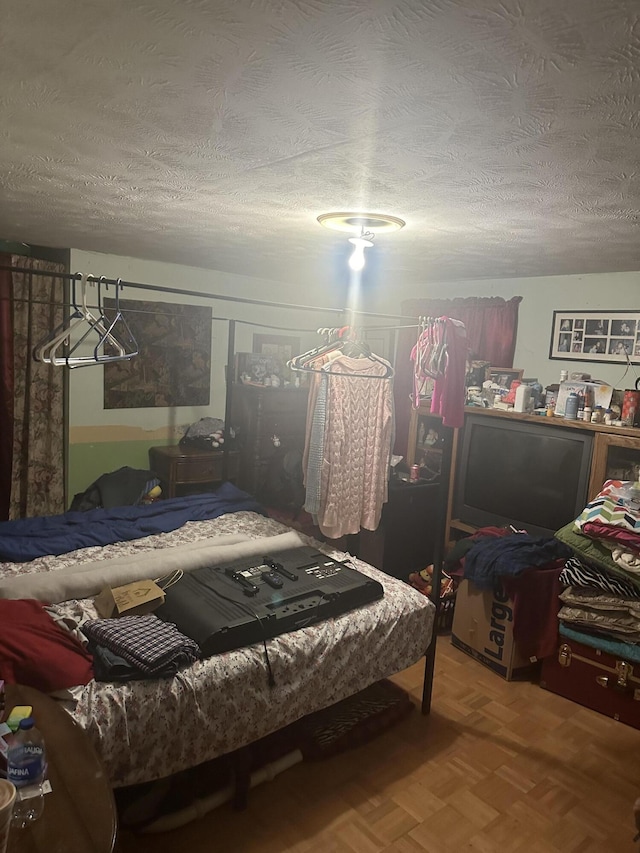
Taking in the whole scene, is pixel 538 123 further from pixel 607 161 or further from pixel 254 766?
pixel 254 766

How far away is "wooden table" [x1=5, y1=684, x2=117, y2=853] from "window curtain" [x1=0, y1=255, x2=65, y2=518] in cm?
285

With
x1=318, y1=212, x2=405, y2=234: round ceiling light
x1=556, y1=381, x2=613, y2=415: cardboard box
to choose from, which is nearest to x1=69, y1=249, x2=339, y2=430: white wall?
x1=556, y1=381, x2=613, y2=415: cardboard box

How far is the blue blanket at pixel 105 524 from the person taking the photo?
117 inches

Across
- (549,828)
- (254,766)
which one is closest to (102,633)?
(254,766)

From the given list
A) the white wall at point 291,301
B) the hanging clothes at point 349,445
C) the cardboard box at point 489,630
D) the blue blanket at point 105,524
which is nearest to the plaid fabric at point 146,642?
the blue blanket at point 105,524

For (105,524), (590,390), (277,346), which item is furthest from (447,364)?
(277,346)

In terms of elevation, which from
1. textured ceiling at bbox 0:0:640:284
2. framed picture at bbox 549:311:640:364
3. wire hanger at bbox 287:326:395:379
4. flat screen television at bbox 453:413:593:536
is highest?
textured ceiling at bbox 0:0:640:284

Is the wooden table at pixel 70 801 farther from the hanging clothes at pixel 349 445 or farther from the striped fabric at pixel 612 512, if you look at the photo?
the striped fabric at pixel 612 512

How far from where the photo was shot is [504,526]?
3.97 meters

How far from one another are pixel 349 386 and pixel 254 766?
6.00 ft

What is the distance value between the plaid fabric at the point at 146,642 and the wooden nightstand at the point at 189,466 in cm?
214

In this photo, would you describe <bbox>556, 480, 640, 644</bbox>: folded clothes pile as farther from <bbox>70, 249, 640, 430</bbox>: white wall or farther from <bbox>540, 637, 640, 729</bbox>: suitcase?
<bbox>70, 249, 640, 430</bbox>: white wall

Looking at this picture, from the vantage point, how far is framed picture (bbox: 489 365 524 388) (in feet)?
13.6

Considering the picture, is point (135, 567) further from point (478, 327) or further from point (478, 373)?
point (478, 327)
